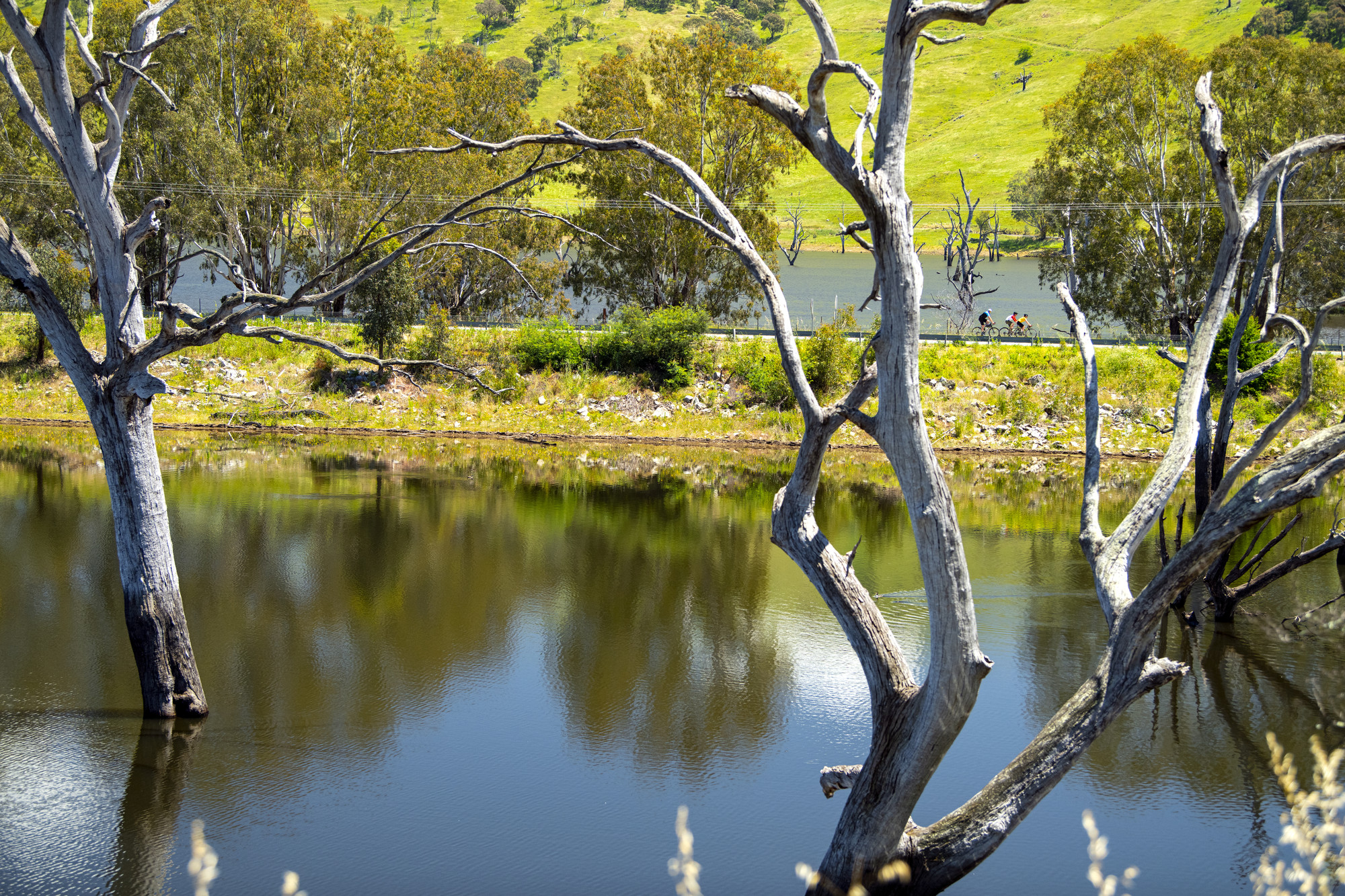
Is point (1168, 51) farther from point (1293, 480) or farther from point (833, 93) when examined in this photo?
point (833, 93)

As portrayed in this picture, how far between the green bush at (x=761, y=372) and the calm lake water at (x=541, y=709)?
13.9m

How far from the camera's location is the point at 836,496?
24.8 meters

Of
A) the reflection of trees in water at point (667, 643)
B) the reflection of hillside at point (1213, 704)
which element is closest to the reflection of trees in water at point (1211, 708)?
the reflection of hillside at point (1213, 704)

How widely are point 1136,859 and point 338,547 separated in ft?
43.4

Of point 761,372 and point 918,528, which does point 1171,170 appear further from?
point 918,528

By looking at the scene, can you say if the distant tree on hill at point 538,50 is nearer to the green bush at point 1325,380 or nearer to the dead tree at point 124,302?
the green bush at point 1325,380

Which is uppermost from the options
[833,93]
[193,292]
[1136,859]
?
[833,93]

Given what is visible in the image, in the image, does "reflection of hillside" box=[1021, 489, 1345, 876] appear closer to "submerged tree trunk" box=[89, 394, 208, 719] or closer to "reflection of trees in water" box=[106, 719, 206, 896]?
"reflection of trees in water" box=[106, 719, 206, 896]

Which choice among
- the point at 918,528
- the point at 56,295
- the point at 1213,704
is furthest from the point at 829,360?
the point at 918,528

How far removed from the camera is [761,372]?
34969 mm

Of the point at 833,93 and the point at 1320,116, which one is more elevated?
the point at 833,93

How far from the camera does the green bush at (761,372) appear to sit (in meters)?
34.5

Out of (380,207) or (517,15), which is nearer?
(380,207)

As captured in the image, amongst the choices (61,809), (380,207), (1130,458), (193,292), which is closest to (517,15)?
(193,292)
